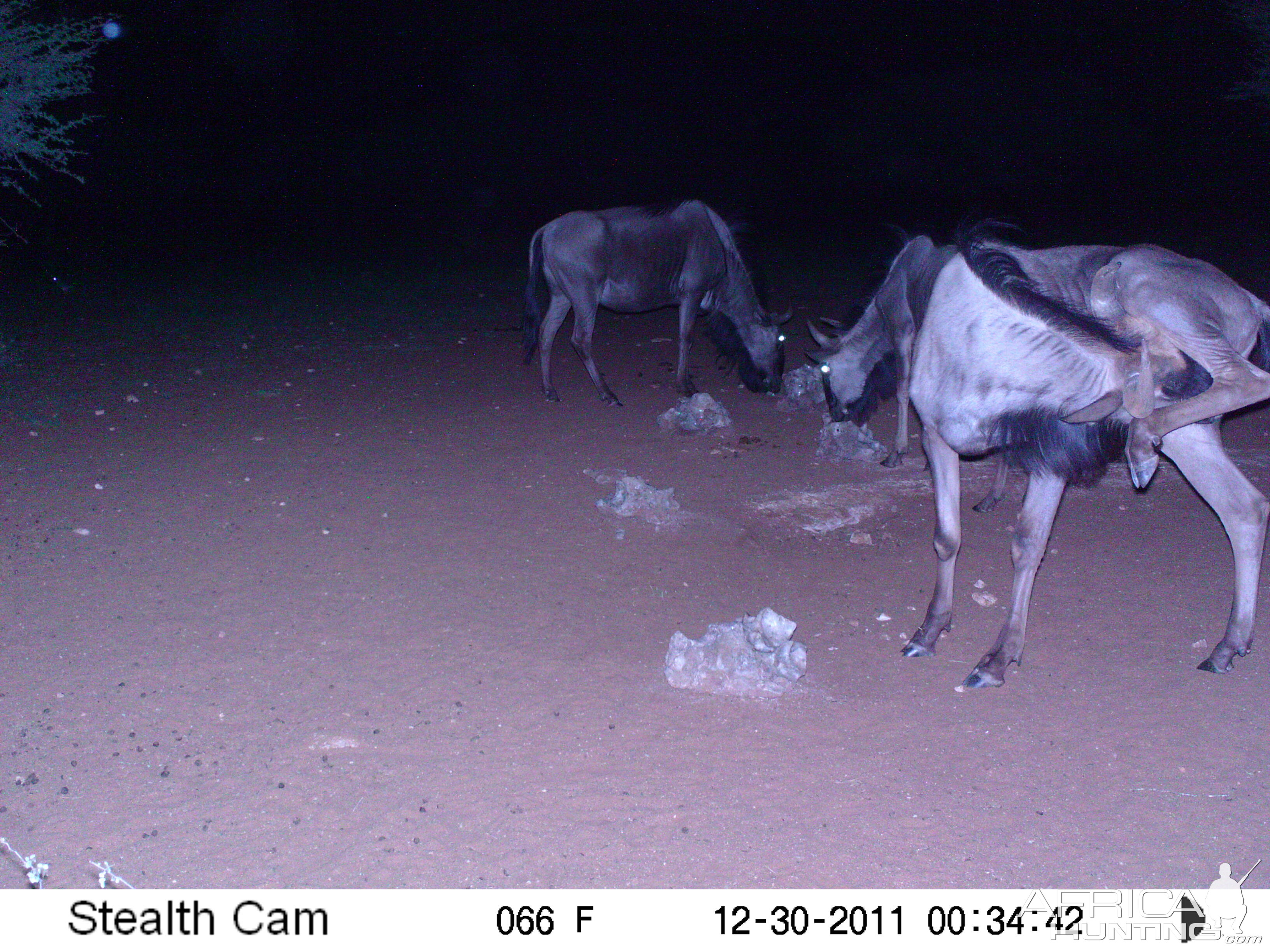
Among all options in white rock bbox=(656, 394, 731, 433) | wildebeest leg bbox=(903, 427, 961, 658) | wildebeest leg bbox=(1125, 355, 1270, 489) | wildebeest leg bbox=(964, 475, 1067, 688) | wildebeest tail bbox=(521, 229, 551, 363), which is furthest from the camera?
wildebeest tail bbox=(521, 229, 551, 363)

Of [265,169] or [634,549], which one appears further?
[265,169]

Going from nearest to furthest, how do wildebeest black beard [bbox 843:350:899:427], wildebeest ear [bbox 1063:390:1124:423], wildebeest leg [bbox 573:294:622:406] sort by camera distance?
1. wildebeest ear [bbox 1063:390:1124:423]
2. wildebeest black beard [bbox 843:350:899:427]
3. wildebeest leg [bbox 573:294:622:406]

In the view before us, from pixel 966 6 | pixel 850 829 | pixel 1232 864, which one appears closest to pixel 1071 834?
pixel 1232 864

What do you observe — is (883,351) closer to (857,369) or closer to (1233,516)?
(857,369)

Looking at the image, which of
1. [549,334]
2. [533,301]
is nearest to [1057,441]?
[549,334]

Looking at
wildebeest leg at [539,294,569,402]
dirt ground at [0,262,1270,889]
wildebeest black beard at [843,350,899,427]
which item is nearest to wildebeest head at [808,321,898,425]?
wildebeest black beard at [843,350,899,427]

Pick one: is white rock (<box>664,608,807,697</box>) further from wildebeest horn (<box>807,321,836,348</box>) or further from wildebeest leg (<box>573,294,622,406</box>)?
wildebeest leg (<box>573,294,622,406</box>)

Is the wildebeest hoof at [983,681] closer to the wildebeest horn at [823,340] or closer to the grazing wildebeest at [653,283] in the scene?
the wildebeest horn at [823,340]

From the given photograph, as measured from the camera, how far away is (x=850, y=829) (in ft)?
11.5

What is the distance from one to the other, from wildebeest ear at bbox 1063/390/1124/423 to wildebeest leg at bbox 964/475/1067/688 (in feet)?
2.12

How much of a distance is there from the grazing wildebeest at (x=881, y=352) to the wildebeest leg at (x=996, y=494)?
0.90 m

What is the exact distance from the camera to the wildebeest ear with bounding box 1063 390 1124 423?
384 centimetres

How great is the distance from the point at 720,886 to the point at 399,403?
259 inches
